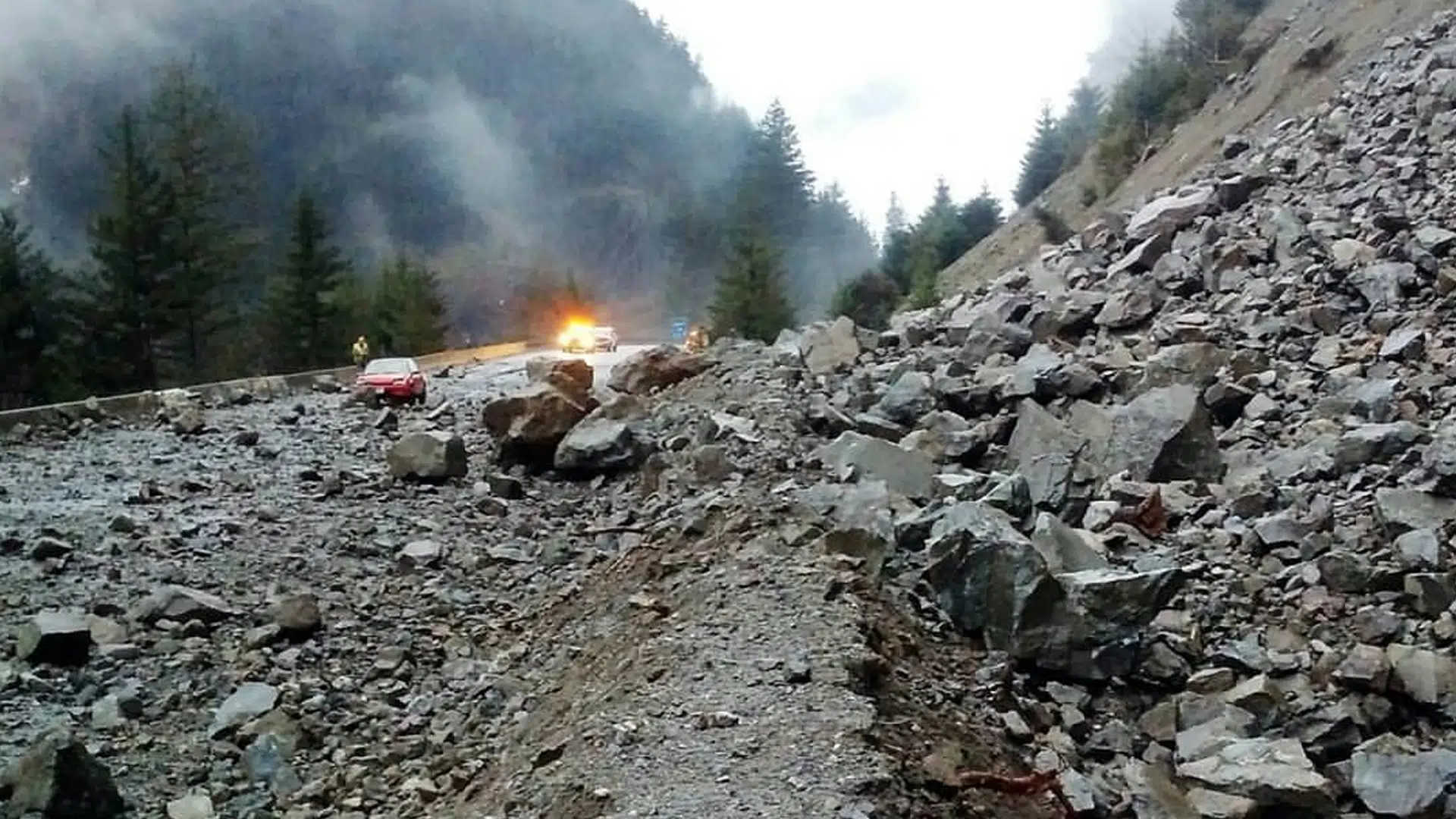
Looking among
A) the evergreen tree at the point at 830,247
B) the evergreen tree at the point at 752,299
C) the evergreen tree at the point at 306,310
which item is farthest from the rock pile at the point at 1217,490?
the evergreen tree at the point at 830,247

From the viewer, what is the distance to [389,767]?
729cm

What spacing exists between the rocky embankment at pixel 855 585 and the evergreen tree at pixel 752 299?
30723 millimetres

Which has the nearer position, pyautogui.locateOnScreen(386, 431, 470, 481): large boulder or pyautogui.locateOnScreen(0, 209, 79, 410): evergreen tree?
pyautogui.locateOnScreen(386, 431, 470, 481): large boulder

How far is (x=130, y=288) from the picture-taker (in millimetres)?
36594

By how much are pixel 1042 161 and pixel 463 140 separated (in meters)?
74.1

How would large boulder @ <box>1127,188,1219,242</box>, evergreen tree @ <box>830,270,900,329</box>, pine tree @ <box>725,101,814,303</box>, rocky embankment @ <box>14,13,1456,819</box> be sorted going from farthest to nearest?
pine tree @ <box>725,101,814,303</box> → evergreen tree @ <box>830,270,900,329</box> → large boulder @ <box>1127,188,1219,242</box> → rocky embankment @ <box>14,13,1456,819</box>

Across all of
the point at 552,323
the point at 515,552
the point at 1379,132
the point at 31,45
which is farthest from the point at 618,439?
the point at 31,45

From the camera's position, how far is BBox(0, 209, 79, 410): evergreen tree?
33.4m

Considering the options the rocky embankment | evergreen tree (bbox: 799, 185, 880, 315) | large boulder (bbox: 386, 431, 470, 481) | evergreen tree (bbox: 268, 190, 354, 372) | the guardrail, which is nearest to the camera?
the rocky embankment

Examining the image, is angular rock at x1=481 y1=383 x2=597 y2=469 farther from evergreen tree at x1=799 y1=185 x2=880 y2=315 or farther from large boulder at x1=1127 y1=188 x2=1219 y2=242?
evergreen tree at x1=799 y1=185 x2=880 y2=315

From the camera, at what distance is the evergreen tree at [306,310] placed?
4475 centimetres

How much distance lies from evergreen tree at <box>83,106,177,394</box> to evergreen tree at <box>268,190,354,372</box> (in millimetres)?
6610

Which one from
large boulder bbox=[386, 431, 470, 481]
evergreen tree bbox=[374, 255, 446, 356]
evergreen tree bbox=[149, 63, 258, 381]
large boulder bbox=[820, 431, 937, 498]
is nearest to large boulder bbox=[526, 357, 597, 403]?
large boulder bbox=[386, 431, 470, 481]

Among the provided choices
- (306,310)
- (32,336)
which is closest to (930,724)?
(32,336)
